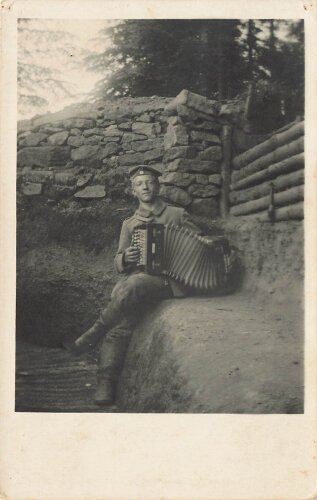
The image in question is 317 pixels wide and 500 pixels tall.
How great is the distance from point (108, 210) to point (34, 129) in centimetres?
80

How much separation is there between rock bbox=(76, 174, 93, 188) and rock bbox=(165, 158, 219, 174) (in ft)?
1.97

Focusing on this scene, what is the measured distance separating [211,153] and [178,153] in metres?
0.30

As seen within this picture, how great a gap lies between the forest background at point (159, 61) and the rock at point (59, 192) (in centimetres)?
57

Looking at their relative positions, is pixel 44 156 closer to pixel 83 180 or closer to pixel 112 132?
pixel 83 180

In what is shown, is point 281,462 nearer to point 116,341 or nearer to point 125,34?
point 116,341

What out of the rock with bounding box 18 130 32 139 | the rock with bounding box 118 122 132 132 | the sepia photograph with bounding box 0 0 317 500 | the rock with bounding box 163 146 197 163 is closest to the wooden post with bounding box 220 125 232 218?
the sepia photograph with bounding box 0 0 317 500

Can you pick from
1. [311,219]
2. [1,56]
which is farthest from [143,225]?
[1,56]

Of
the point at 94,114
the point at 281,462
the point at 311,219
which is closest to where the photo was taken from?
the point at 281,462

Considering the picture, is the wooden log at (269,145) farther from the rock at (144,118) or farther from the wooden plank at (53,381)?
the wooden plank at (53,381)

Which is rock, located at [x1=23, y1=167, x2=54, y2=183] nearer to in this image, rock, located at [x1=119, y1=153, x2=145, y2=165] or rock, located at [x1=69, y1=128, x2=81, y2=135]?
rock, located at [x1=69, y1=128, x2=81, y2=135]

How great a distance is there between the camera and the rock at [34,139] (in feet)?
11.7

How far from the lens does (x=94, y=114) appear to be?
3.67m

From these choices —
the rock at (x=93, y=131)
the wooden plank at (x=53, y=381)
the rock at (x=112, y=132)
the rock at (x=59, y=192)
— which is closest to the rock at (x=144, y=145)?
the rock at (x=112, y=132)

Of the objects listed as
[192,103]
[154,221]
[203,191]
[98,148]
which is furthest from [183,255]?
[192,103]
